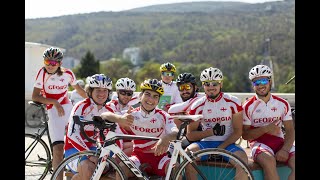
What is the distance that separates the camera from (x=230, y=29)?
139m

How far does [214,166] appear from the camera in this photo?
5.52 m

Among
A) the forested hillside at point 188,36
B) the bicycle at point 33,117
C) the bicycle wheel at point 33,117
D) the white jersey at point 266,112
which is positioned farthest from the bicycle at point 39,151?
the forested hillside at point 188,36

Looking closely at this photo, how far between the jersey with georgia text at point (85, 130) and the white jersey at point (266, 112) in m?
1.76

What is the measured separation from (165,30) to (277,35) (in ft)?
127

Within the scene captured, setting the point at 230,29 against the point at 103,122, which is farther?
the point at 230,29

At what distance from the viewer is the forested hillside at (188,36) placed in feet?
367

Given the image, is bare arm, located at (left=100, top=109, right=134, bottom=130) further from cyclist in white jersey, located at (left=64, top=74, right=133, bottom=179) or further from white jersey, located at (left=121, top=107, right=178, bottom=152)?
white jersey, located at (left=121, top=107, right=178, bottom=152)

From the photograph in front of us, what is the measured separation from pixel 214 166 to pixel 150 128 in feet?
2.79

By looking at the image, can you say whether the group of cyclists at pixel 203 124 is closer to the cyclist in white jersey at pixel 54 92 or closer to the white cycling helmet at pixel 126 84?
the white cycling helmet at pixel 126 84
